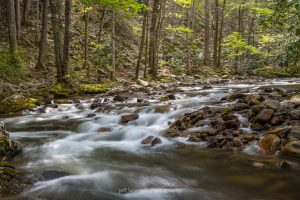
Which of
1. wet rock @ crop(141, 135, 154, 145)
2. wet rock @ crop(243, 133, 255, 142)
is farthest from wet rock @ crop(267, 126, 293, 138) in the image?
wet rock @ crop(141, 135, 154, 145)

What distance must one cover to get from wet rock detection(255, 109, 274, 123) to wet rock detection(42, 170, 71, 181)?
4.38 metres

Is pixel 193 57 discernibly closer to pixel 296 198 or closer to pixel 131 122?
pixel 131 122

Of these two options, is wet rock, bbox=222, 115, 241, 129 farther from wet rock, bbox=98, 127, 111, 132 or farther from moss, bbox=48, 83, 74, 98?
moss, bbox=48, 83, 74, 98

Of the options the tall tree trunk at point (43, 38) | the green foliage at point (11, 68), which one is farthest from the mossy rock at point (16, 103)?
the tall tree trunk at point (43, 38)

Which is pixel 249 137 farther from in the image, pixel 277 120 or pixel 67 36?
pixel 67 36

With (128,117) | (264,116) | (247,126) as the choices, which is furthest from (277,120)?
(128,117)

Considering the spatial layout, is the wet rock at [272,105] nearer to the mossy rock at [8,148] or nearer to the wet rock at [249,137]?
the wet rock at [249,137]

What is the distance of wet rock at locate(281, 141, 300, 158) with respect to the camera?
5.79m

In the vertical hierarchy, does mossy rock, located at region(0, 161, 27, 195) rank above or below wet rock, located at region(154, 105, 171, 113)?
below

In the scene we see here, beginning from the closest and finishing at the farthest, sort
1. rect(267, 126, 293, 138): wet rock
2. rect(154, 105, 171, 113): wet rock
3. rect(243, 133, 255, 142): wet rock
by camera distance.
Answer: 1. rect(267, 126, 293, 138): wet rock
2. rect(243, 133, 255, 142): wet rock
3. rect(154, 105, 171, 113): wet rock

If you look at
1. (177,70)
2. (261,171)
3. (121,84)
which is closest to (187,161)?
(261,171)

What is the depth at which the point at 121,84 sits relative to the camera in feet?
55.1

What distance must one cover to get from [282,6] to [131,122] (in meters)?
5.07

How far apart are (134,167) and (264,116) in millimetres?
3299
